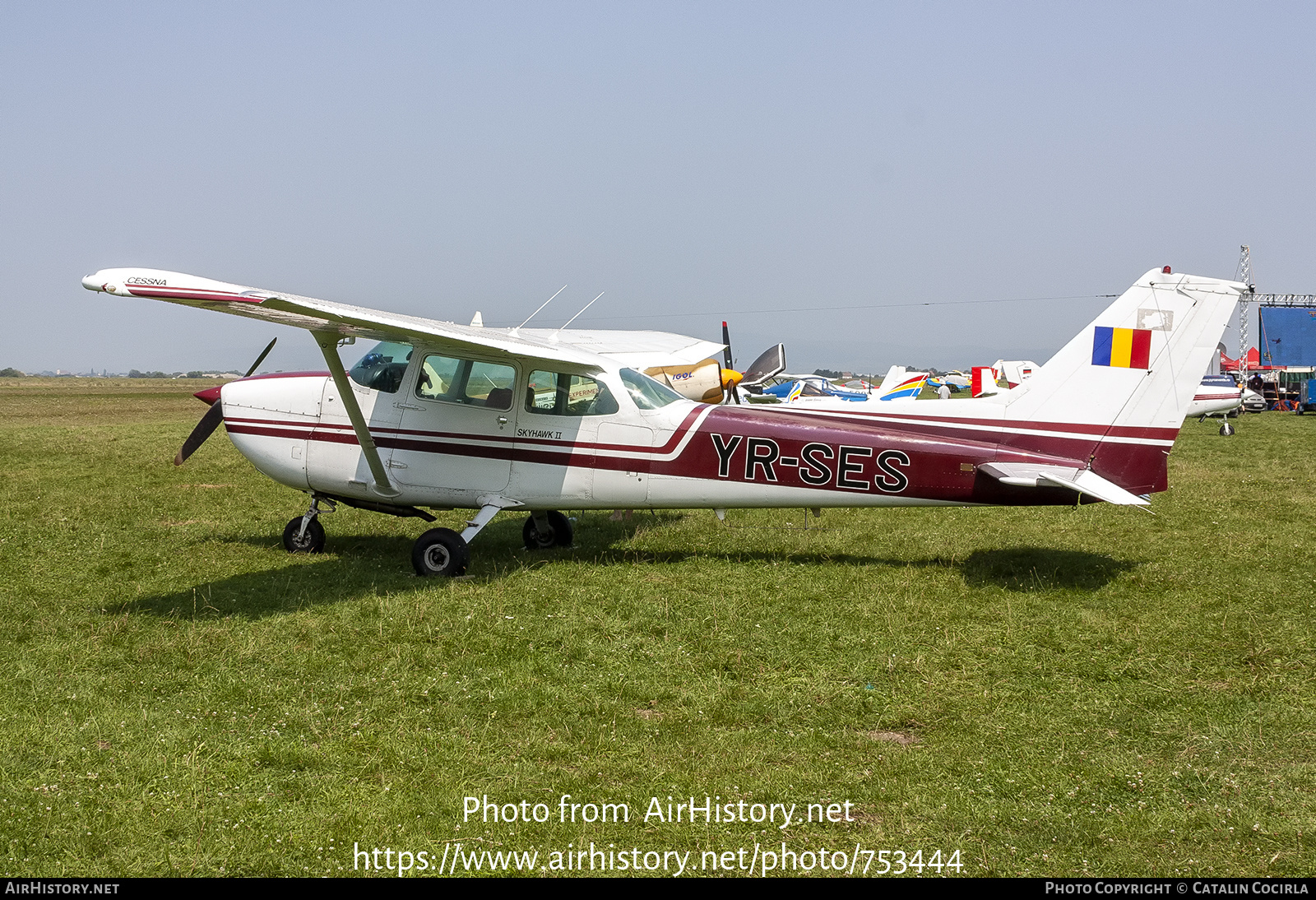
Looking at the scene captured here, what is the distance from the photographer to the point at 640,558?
9898mm

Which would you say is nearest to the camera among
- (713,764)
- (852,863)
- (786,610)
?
(852,863)

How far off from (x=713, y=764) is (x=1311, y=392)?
49.0 meters

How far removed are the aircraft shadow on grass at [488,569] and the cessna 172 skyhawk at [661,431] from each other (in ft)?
2.02

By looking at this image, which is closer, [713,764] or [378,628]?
[713,764]

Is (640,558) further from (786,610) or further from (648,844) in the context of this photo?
(648,844)

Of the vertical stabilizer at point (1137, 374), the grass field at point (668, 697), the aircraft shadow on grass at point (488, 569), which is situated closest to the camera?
the grass field at point (668, 697)

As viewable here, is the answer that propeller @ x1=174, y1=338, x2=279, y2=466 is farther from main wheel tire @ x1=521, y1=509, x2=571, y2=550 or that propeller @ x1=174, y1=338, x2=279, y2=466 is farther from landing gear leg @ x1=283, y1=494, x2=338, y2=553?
main wheel tire @ x1=521, y1=509, x2=571, y2=550

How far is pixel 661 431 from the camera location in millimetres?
9125

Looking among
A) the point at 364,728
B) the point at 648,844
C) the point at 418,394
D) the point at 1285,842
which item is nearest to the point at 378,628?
the point at 364,728

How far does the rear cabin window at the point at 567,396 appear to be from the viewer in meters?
9.22

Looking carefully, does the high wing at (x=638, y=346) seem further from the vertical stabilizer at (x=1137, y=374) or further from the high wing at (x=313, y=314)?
the vertical stabilizer at (x=1137, y=374)

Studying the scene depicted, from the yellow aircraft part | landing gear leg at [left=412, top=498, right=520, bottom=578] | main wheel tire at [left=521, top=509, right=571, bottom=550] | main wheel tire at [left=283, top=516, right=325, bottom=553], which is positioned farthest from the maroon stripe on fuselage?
the yellow aircraft part

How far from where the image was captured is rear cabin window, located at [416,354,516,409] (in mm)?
9305

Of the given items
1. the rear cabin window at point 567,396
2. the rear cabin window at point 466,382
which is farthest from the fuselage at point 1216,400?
the rear cabin window at point 466,382
